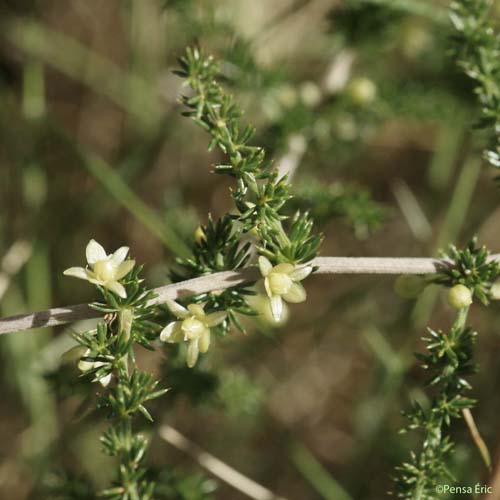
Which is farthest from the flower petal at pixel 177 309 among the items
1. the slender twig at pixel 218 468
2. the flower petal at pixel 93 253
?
the slender twig at pixel 218 468

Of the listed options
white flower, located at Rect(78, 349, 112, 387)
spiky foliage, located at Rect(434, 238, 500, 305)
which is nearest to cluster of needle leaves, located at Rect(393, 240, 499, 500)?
spiky foliage, located at Rect(434, 238, 500, 305)

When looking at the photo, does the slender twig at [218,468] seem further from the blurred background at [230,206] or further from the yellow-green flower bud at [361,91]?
the yellow-green flower bud at [361,91]

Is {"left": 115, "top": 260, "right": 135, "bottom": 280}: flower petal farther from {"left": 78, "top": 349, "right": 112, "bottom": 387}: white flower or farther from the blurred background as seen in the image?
the blurred background

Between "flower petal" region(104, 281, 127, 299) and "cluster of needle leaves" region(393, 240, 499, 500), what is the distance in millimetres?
470

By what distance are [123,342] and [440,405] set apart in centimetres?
51

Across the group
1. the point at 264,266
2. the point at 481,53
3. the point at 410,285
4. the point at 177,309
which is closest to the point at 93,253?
the point at 177,309

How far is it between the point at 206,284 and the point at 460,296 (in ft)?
1.26

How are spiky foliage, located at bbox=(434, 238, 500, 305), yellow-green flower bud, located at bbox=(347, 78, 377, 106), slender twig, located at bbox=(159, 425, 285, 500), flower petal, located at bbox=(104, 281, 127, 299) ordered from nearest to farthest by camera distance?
flower petal, located at bbox=(104, 281, 127, 299), spiky foliage, located at bbox=(434, 238, 500, 305), slender twig, located at bbox=(159, 425, 285, 500), yellow-green flower bud, located at bbox=(347, 78, 377, 106)

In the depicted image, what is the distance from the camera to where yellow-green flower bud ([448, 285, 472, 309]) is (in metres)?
1.04

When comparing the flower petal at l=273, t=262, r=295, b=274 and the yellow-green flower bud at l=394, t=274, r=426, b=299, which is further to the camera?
the yellow-green flower bud at l=394, t=274, r=426, b=299

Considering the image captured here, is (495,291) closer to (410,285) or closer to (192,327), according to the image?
(410,285)

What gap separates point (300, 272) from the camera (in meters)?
0.99

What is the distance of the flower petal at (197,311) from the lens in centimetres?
101

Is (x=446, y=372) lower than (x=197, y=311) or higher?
lower
